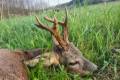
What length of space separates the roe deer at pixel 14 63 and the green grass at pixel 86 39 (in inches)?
8.5

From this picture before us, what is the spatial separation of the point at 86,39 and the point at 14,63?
5.89 ft

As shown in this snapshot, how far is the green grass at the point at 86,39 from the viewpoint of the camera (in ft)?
20.0

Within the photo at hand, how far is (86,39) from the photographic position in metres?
7.21

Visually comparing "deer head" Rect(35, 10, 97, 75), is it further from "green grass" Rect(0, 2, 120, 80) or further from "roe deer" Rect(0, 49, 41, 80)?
"roe deer" Rect(0, 49, 41, 80)

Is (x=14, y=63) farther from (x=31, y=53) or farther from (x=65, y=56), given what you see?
(x=65, y=56)

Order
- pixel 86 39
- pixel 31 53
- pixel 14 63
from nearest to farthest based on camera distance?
pixel 14 63 < pixel 31 53 < pixel 86 39

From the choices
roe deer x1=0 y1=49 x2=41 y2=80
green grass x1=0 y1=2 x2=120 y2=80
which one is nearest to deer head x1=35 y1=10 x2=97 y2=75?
green grass x1=0 y1=2 x2=120 y2=80

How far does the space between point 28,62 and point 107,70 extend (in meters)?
1.43

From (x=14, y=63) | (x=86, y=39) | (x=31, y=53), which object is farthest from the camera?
(x=86, y=39)

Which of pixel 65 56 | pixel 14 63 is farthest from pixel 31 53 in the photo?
pixel 65 56

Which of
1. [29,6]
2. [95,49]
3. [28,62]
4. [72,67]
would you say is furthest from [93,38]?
[29,6]

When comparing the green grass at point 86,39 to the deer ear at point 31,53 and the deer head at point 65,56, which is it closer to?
the deer head at point 65,56

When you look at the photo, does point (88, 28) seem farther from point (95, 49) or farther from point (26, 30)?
point (26, 30)

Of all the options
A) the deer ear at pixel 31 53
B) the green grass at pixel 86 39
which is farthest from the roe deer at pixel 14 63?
the green grass at pixel 86 39
